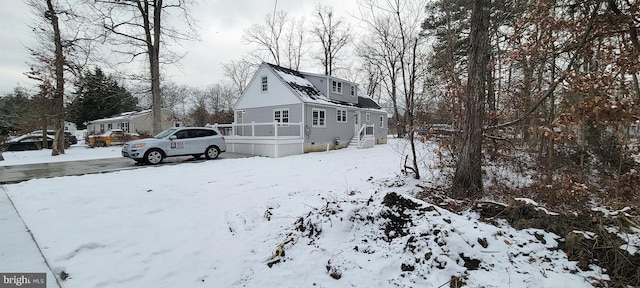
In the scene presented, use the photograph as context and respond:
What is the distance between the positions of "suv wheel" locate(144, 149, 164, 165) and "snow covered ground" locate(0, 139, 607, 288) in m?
4.76

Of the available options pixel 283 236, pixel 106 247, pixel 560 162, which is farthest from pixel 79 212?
pixel 560 162

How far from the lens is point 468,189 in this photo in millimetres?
5078

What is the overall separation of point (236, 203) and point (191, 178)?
302cm

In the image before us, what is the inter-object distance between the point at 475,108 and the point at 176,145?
10619 millimetres

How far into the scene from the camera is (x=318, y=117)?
55.2 ft

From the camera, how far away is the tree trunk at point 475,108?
4.92 meters

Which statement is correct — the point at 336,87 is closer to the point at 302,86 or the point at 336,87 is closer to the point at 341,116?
the point at 341,116

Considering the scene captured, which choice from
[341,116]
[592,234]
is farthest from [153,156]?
[592,234]

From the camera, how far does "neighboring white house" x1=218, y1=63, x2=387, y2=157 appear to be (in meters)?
14.5

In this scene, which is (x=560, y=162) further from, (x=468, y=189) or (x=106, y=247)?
(x=106, y=247)

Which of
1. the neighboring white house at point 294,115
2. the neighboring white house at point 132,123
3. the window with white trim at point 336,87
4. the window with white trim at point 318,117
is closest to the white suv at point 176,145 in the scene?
the neighboring white house at point 294,115

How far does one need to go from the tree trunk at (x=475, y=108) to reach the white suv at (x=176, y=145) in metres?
10.0

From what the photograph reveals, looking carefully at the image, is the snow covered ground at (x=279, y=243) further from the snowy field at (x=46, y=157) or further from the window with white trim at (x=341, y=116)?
the window with white trim at (x=341, y=116)

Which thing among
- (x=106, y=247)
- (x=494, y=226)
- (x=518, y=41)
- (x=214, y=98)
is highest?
(x=214, y=98)
